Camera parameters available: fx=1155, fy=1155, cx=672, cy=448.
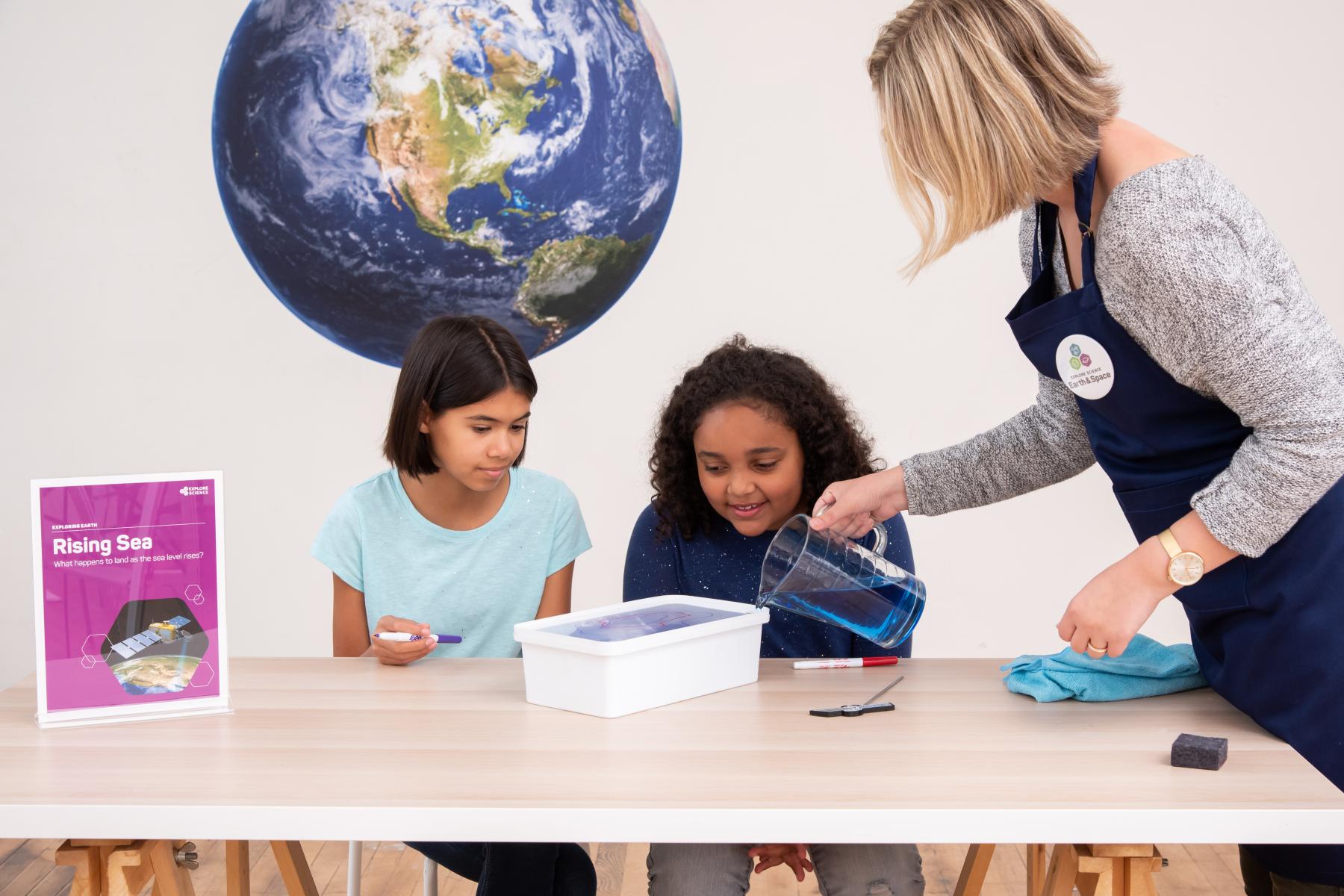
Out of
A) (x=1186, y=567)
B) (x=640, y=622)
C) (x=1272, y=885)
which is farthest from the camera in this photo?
(x=640, y=622)

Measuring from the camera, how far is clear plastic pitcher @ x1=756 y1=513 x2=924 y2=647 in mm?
1389

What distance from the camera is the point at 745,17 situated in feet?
9.54

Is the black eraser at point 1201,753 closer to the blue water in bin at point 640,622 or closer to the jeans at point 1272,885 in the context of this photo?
the jeans at point 1272,885

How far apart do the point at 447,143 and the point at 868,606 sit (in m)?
1.81

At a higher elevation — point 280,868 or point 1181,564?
point 1181,564

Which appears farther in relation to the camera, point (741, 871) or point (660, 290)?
point (660, 290)

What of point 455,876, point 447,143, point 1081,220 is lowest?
point 455,876

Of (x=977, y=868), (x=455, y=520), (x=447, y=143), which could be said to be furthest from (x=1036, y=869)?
(x=447, y=143)

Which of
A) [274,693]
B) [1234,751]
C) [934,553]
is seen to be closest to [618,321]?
[934,553]

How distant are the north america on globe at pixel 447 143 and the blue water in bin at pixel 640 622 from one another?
159cm

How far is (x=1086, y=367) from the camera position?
119 cm

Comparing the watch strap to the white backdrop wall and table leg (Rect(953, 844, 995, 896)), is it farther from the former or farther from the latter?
the white backdrop wall

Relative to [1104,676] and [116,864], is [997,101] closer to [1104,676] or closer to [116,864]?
[1104,676]

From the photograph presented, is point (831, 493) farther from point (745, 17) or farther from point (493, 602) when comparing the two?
point (745, 17)
